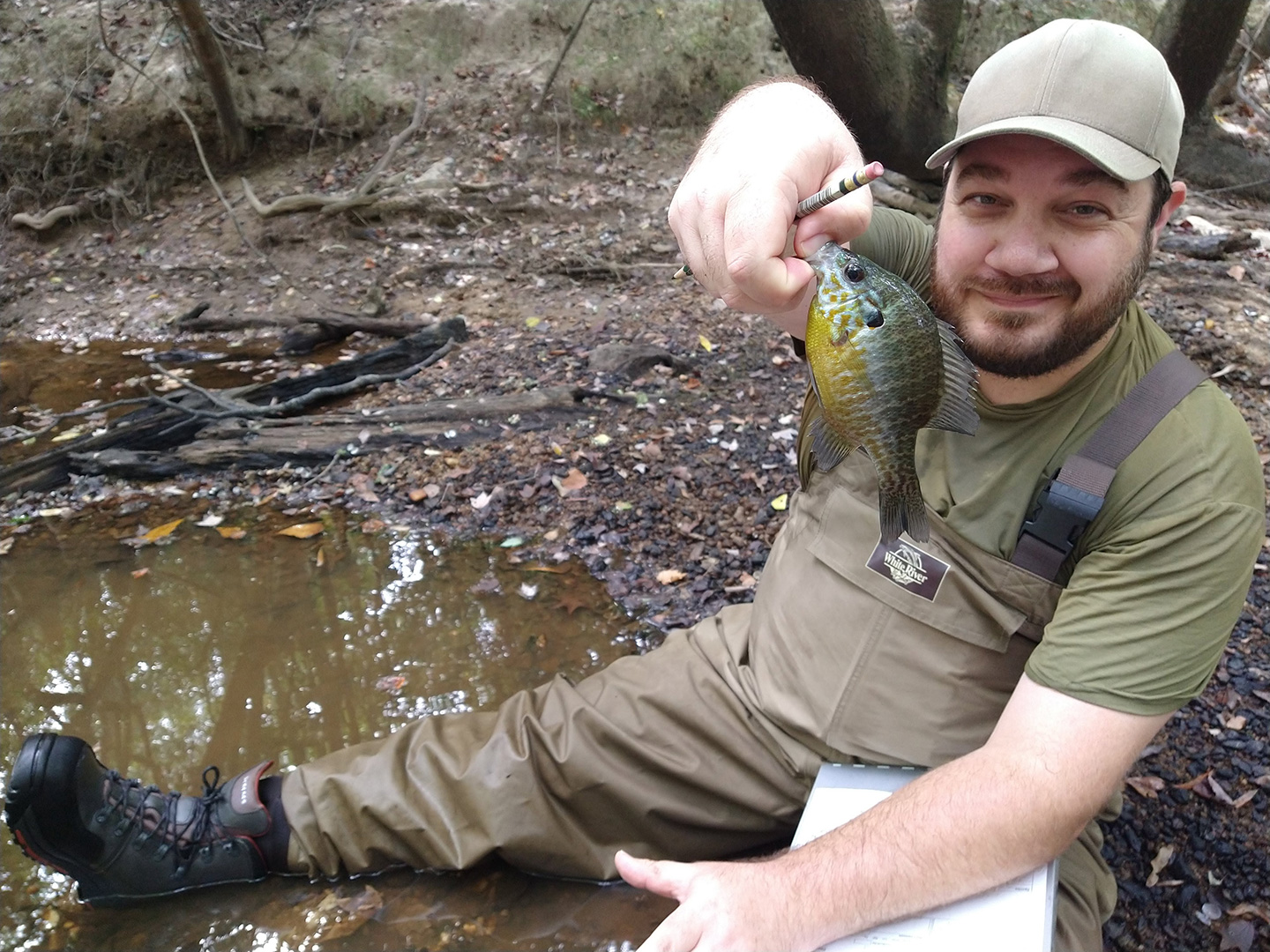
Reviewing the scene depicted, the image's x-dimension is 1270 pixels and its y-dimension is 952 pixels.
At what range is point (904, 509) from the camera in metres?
1.74

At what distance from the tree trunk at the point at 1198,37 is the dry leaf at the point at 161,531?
7.02 meters

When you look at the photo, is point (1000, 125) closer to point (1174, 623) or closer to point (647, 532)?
point (1174, 623)

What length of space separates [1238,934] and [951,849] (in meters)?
1.28

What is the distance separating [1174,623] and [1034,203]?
977mm

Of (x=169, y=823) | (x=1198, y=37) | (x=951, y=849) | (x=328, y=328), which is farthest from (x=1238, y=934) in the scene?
(x=328, y=328)

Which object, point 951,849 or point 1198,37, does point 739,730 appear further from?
point 1198,37

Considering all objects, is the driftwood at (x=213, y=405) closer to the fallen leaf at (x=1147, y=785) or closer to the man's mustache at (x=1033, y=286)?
the man's mustache at (x=1033, y=286)

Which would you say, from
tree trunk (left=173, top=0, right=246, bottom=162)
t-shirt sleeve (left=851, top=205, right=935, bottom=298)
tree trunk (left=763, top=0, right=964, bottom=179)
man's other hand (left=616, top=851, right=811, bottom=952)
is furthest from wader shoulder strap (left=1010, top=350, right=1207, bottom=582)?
tree trunk (left=173, top=0, right=246, bottom=162)

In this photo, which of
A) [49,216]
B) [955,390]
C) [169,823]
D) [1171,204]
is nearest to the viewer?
[955,390]

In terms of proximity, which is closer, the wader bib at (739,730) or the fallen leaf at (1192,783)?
the wader bib at (739,730)

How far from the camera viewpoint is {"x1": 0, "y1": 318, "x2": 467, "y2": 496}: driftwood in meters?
5.12

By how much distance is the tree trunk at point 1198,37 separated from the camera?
6.00m

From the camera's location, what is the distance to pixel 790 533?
8.39 feet

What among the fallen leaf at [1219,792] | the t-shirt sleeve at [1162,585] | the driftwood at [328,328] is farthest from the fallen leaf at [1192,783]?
the driftwood at [328,328]
